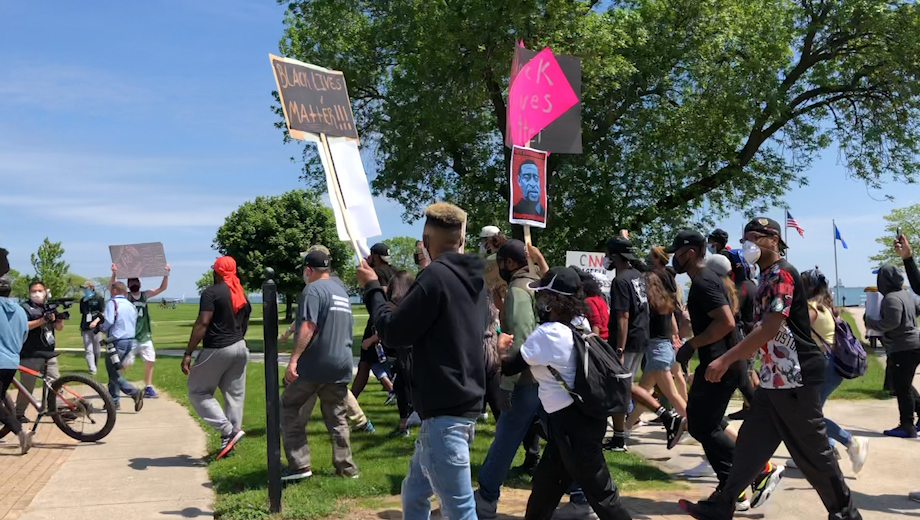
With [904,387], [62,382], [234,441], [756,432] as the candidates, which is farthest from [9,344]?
[904,387]

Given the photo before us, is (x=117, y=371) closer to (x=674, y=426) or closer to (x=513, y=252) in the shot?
(x=513, y=252)

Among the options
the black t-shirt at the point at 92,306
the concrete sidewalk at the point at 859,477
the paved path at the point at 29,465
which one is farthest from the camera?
the black t-shirt at the point at 92,306

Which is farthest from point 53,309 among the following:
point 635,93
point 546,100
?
point 635,93

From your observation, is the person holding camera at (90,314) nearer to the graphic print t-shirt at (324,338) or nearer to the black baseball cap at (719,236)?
the graphic print t-shirt at (324,338)

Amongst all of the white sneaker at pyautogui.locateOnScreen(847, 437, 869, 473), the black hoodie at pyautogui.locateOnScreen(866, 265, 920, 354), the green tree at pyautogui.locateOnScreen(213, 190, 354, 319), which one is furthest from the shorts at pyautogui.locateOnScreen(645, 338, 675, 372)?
the green tree at pyautogui.locateOnScreen(213, 190, 354, 319)

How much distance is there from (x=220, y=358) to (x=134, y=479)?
1.24m

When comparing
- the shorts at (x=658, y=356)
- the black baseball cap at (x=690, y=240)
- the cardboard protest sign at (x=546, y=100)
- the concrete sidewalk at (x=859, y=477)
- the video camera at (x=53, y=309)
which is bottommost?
the concrete sidewalk at (x=859, y=477)

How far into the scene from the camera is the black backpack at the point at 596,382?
399 cm

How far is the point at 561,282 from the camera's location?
4121 millimetres

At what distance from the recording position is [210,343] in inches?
280

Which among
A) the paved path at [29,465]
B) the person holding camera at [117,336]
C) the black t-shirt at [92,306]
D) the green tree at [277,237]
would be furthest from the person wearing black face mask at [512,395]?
the green tree at [277,237]

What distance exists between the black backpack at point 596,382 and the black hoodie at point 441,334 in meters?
0.60

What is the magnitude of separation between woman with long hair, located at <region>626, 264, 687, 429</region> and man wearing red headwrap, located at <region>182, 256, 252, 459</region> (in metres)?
3.71

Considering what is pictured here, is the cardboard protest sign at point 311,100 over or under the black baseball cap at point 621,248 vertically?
over
